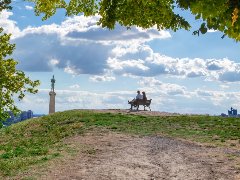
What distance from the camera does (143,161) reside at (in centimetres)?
1680

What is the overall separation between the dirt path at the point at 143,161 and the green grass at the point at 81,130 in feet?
4.93

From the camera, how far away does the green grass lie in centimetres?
1934

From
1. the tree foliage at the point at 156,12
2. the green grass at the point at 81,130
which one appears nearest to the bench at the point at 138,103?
the green grass at the point at 81,130

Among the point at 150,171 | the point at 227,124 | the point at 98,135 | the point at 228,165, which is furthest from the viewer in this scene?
the point at 227,124

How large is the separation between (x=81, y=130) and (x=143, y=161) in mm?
8499

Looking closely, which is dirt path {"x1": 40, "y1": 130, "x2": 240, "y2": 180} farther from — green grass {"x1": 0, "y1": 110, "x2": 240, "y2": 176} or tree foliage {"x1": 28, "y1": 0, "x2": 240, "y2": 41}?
tree foliage {"x1": 28, "y1": 0, "x2": 240, "y2": 41}

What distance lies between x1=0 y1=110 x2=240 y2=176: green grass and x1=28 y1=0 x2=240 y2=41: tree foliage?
562 centimetres

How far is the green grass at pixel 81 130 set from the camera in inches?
762

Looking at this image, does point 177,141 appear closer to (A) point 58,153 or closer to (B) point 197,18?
(A) point 58,153

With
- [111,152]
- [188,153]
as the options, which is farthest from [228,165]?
[111,152]

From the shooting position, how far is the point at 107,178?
559 inches

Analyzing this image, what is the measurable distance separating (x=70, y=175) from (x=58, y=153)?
3527mm

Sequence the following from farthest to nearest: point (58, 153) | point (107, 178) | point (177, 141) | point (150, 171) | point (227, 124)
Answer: point (227, 124)
point (177, 141)
point (58, 153)
point (150, 171)
point (107, 178)

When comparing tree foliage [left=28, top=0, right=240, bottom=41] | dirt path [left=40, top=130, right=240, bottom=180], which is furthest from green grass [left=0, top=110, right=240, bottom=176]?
tree foliage [left=28, top=0, right=240, bottom=41]
